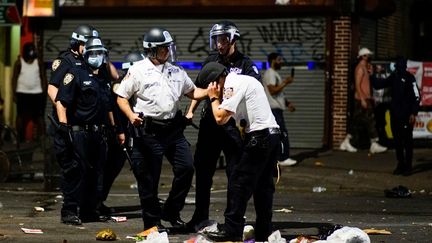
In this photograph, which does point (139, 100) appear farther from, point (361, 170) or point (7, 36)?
point (7, 36)

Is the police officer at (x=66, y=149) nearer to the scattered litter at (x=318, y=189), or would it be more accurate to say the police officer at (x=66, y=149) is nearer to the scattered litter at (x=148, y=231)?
the scattered litter at (x=148, y=231)

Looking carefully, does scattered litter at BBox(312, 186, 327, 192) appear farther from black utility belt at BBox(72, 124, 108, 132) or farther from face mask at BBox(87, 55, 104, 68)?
face mask at BBox(87, 55, 104, 68)

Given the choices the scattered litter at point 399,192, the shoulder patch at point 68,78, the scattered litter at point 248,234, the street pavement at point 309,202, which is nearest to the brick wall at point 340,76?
the street pavement at point 309,202

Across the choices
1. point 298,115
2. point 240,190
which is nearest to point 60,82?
point 240,190

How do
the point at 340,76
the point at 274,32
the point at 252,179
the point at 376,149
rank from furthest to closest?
1. the point at 274,32
2. the point at 340,76
3. the point at 376,149
4. the point at 252,179

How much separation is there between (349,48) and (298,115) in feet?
5.07

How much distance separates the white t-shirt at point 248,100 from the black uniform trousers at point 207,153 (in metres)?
0.41

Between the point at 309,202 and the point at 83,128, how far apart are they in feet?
11.9

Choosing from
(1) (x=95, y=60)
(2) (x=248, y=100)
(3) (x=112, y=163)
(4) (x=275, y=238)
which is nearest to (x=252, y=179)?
(4) (x=275, y=238)

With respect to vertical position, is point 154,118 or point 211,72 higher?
point 211,72

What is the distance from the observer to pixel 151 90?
965 cm

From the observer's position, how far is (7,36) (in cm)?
2120

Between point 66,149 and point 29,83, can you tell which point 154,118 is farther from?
point 29,83

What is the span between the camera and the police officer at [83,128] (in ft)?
34.1
